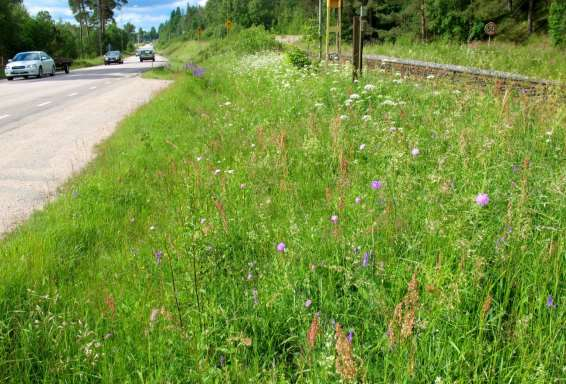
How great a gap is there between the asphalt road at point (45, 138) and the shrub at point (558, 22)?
26618mm

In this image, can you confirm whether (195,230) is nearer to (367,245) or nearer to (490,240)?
(367,245)

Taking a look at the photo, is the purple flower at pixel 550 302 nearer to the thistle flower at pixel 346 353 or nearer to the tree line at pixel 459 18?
the thistle flower at pixel 346 353

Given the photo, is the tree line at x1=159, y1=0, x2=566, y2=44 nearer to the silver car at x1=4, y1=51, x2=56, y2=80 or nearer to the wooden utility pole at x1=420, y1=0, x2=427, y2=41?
Result: the wooden utility pole at x1=420, y1=0, x2=427, y2=41

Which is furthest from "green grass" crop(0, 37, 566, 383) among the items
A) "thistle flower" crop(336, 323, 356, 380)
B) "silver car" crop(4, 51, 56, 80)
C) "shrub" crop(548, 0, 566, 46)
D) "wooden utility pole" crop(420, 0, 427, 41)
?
"wooden utility pole" crop(420, 0, 427, 41)

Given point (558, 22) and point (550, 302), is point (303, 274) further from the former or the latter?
Answer: point (558, 22)

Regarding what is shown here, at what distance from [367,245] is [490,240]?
0.67 m

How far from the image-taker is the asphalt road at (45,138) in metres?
5.27

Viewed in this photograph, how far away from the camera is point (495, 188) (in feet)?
10.2

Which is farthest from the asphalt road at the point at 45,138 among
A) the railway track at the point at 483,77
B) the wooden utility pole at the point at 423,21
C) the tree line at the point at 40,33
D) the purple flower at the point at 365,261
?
the wooden utility pole at the point at 423,21

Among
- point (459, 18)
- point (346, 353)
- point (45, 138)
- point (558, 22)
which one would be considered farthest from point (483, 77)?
point (459, 18)

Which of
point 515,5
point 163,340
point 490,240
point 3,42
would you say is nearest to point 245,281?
point 163,340

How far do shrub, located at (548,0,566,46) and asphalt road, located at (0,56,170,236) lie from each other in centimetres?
2662

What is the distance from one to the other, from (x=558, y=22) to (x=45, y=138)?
32181 mm

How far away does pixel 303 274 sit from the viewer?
7.99 feet
